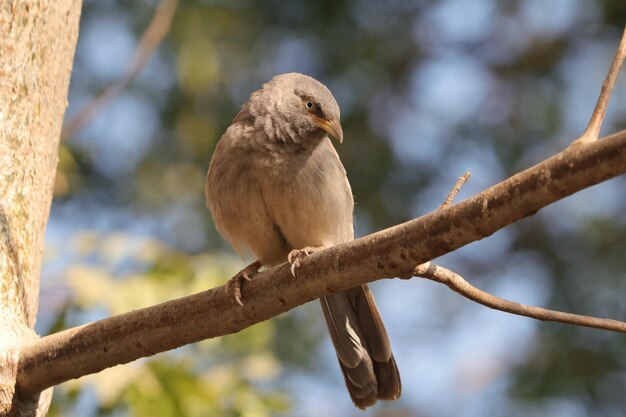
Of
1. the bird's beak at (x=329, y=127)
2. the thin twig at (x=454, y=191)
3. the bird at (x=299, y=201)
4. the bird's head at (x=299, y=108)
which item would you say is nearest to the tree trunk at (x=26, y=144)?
the bird at (x=299, y=201)

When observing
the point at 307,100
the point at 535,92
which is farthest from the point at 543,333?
the point at 307,100

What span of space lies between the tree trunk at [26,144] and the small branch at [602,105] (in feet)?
6.72

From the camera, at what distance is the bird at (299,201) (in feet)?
14.3

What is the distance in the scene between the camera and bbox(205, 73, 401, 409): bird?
4359mm

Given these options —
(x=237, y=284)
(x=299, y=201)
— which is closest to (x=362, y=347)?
(x=299, y=201)

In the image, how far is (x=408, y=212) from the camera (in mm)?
9477

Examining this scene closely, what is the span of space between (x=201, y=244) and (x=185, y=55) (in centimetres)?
183

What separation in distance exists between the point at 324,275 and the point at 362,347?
1.75 m

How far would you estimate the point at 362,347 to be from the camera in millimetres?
4586

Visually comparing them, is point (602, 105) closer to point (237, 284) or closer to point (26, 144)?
point (237, 284)

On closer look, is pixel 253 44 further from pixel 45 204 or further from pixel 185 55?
pixel 45 204

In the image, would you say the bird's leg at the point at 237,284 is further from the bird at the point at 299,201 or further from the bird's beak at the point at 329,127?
the bird's beak at the point at 329,127

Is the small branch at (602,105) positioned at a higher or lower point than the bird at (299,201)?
lower

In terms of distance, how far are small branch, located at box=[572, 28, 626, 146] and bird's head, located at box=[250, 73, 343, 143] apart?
2.02 metres
